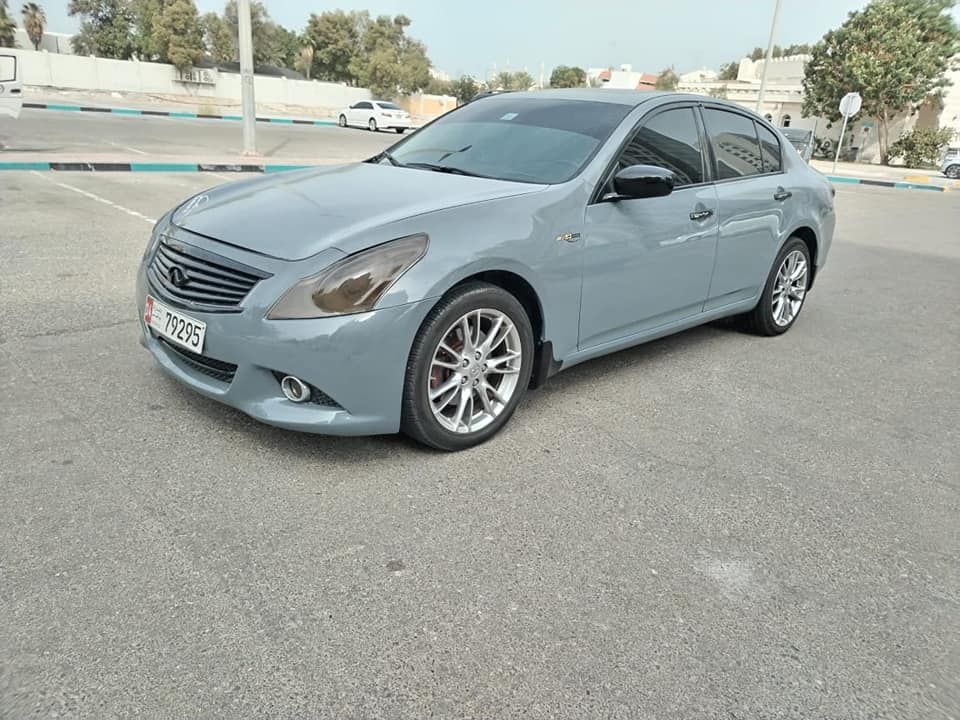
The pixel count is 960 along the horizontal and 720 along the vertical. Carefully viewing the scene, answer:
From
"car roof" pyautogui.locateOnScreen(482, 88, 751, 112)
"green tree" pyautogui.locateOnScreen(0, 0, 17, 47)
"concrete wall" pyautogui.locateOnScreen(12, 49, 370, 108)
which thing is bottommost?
"car roof" pyautogui.locateOnScreen(482, 88, 751, 112)

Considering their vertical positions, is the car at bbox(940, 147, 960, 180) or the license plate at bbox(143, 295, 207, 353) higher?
the car at bbox(940, 147, 960, 180)

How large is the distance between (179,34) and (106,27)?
20.9 metres

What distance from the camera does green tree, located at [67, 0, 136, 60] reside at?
61938 mm

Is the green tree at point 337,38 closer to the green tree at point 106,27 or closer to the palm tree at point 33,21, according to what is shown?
the green tree at point 106,27

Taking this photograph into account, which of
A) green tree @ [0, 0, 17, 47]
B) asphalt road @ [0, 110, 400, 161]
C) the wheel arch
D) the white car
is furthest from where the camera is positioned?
green tree @ [0, 0, 17, 47]

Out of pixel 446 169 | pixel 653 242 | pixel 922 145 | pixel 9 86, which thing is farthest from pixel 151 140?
pixel 922 145

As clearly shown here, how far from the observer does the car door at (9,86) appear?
12.8m

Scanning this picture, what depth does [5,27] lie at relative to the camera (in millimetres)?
49844

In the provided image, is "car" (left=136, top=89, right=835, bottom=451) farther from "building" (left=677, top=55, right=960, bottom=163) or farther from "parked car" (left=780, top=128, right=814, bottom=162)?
"building" (left=677, top=55, right=960, bottom=163)

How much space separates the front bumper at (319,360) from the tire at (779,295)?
3096 millimetres

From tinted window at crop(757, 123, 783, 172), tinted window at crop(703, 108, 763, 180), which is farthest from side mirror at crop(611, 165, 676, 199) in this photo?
tinted window at crop(757, 123, 783, 172)

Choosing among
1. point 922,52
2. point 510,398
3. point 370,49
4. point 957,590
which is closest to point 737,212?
point 510,398

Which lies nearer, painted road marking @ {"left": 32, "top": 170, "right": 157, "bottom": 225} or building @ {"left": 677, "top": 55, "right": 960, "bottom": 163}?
painted road marking @ {"left": 32, "top": 170, "right": 157, "bottom": 225}

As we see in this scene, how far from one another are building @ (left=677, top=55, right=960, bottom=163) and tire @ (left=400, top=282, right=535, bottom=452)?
1178 inches
